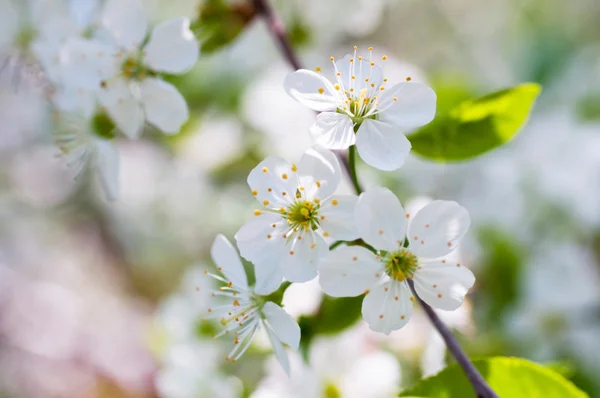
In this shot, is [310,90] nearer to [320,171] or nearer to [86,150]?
[320,171]

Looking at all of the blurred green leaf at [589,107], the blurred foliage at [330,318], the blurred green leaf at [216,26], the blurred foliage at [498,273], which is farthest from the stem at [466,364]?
the blurred green leaf at [589,107]

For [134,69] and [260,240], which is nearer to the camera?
[260,240]

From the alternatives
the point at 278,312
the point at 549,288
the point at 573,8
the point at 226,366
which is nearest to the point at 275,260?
the point at 278,312

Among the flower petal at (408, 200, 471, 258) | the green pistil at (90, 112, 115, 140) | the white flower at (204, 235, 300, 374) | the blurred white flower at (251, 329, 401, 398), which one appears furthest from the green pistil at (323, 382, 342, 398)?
the green pistil at (90, 112, 115, 140)

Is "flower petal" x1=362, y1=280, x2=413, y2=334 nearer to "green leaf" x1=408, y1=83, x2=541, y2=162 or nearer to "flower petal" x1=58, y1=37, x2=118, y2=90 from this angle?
"green leaf" x1=408, y1=83, x2=541, y2=162

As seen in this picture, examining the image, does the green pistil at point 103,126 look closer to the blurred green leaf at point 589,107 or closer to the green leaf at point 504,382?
the green leaf at point 504,382

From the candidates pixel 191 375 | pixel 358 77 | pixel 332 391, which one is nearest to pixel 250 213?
pixel 191 375
